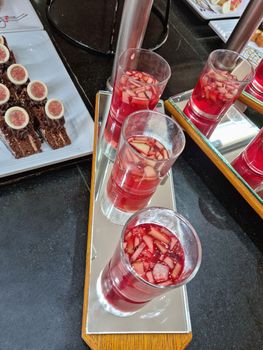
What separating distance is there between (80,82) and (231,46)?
0.52 metres

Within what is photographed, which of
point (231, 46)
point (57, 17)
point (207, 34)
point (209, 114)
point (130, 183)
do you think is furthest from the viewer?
point (207, 34)

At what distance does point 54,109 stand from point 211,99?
461mm

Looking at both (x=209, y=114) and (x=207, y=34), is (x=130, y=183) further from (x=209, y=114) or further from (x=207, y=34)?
(x=207, y=34)

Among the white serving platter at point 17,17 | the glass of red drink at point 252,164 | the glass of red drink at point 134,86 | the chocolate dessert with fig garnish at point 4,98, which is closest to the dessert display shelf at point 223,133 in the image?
the glass of red drink at point 252,164

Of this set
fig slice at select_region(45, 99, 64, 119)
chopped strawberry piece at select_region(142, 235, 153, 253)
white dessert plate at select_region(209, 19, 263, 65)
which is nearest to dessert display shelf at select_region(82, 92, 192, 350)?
chopped strawberry piece at select_region(142, 235, 153, 253)

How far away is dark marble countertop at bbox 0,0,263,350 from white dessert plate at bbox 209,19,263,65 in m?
0.67

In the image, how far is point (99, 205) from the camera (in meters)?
0.86

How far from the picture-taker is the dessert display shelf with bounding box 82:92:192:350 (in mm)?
683

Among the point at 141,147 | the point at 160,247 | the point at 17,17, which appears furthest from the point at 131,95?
the point at 17,17

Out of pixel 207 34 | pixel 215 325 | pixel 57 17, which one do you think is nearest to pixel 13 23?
pixel 57 17

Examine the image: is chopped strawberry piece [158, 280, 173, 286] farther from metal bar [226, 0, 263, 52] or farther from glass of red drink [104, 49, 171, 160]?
metal bar [226, 0, 263, 52]

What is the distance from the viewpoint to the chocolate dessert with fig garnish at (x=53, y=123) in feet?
3.24

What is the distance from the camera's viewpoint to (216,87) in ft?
3.22

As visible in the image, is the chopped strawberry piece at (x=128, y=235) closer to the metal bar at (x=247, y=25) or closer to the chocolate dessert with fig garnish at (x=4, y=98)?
the chocolate dessert with fig garnish at (x=4, y=98)
